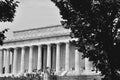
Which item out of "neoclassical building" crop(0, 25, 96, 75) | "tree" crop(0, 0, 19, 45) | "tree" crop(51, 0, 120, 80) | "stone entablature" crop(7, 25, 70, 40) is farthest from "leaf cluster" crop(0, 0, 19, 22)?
"stone entablature" crop(7, 25, 70, 40)

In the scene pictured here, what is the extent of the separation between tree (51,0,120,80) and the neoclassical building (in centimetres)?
5861

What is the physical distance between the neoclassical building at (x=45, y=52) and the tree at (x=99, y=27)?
58.6 metres

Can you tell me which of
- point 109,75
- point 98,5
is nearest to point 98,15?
point 98,5

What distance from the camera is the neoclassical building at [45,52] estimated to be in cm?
9919

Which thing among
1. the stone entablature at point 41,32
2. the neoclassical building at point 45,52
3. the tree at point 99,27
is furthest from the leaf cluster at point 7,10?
the stone entablature at point 41,32

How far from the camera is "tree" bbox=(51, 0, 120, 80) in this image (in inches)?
1345

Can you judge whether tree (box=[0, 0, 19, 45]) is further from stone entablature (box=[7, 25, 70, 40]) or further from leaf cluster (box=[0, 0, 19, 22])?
stone entablature (box=[7, 25, 70, 40])

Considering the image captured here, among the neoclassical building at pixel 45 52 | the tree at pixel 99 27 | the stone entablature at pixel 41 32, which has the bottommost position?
the neoclassical building at pixel 45 52

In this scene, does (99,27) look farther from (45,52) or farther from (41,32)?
(45,52)

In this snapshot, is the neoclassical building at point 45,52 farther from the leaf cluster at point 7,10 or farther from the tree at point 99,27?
the leaf cluster at point 7,10

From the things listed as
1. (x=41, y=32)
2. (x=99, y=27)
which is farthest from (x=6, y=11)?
(x=41, y=32)

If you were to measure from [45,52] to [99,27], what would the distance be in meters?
78.5

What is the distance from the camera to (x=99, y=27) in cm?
3447

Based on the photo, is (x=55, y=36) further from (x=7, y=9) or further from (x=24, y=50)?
(x=7, y=9)
